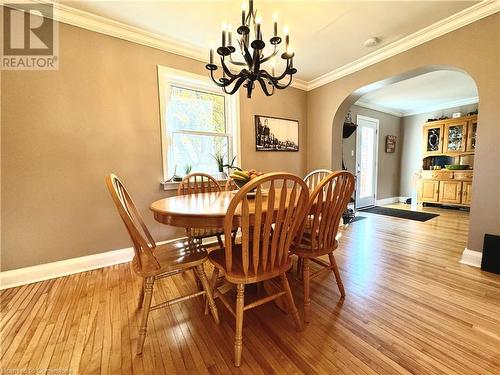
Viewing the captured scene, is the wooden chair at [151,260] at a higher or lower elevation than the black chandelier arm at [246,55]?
lower

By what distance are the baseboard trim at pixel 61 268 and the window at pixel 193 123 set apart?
1009 mm

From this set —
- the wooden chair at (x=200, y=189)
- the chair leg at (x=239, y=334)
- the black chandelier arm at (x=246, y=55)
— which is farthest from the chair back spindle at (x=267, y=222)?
the black chandelier arm at (x=246, y=55)

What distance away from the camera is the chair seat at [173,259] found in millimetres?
1211

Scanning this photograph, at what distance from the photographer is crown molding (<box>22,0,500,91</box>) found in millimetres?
1896

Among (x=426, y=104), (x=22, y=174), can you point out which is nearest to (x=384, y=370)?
(x=22, y=174)

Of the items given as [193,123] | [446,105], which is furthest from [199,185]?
[446,105]

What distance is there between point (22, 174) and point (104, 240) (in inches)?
35.7

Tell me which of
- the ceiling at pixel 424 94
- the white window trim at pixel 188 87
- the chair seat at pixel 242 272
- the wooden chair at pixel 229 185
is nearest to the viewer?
the chair seat at pixel 242 272

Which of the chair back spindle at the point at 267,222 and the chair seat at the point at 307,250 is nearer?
the chair back spindle at the point at 267,222

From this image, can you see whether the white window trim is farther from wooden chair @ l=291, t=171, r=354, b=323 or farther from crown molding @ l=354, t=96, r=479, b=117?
crown molding @ l=354, t=96, r=479, b=117

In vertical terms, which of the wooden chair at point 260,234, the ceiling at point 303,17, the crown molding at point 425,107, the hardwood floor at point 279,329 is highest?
the crown molding at point 425,107

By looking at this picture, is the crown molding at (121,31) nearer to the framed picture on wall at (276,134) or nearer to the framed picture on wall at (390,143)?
the framed picture on wall at (276,134)

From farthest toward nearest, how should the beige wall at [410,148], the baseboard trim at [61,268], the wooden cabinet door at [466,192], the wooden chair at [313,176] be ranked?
the beige wall at [410,148] < the wooden cabinet door at [466,192] < the wooden chair at [313,176] < the baseboard trim at [61,268]

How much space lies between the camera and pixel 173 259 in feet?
4.35
